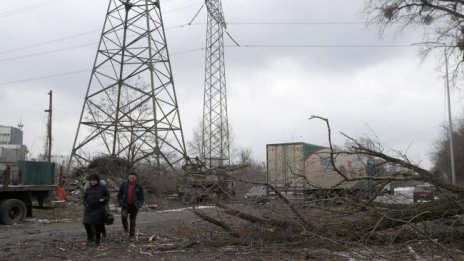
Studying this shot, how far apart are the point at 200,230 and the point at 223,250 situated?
1.24 meters

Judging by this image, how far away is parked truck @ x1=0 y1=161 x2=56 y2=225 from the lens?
49.0 ft

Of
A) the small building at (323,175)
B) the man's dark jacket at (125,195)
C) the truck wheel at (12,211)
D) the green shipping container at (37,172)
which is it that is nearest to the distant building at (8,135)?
the green shipping container at (37,172)

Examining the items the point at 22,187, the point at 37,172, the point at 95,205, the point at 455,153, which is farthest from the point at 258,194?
the point at 455,153

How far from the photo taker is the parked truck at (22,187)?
1495 centimetres

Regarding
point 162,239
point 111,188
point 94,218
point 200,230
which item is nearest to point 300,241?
point 200,230

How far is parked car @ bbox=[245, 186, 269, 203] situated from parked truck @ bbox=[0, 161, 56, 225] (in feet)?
28.1

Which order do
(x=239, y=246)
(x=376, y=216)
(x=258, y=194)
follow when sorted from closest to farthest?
1. (x=376, y=216)
2. (x=239, y=246)
3. (x=258, y=194)

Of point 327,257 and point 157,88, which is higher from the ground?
point 157,88

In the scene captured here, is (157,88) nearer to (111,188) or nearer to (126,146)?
(126,146)

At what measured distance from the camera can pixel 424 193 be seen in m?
8.33

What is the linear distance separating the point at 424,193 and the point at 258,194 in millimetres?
2929

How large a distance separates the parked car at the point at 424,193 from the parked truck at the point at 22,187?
1140 cm

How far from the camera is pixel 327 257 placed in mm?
8078

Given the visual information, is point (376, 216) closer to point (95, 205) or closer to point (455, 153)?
point (95, 205)
